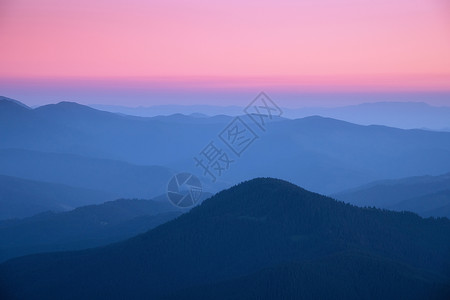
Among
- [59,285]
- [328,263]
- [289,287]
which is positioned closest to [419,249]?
[328,263]

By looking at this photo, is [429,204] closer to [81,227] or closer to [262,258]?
[81,227]

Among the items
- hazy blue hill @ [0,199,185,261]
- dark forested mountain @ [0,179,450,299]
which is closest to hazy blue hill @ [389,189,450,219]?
dark forested mountain @ [0,179,450,299]

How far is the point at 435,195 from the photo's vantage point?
6934 inches

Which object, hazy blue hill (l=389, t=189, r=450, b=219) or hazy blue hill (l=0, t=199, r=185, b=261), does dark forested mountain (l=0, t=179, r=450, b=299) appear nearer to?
hazy blue hill (l=0, t=199, r=185, b=261)

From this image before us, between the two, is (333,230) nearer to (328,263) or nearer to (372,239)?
(372,239)

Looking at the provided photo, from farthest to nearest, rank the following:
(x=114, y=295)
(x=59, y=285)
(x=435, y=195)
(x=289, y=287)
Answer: (x=435, y=195) → (x=59, y=285) → (x=114, y=295) → (x=289, y=287)

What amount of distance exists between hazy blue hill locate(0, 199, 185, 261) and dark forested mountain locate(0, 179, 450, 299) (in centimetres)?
3434

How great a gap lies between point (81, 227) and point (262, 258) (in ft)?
281

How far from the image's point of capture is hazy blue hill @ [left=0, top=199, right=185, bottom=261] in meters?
131

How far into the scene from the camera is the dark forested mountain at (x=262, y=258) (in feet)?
227

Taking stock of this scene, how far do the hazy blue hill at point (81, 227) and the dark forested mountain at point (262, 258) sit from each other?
34.3 m

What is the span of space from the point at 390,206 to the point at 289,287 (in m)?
126

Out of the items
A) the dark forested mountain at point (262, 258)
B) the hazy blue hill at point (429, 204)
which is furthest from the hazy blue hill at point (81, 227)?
the hazy blue hill at point (429, 204)

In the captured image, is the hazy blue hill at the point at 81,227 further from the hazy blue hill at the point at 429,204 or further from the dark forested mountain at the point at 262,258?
the hazy blue hill at the point at 429,204
